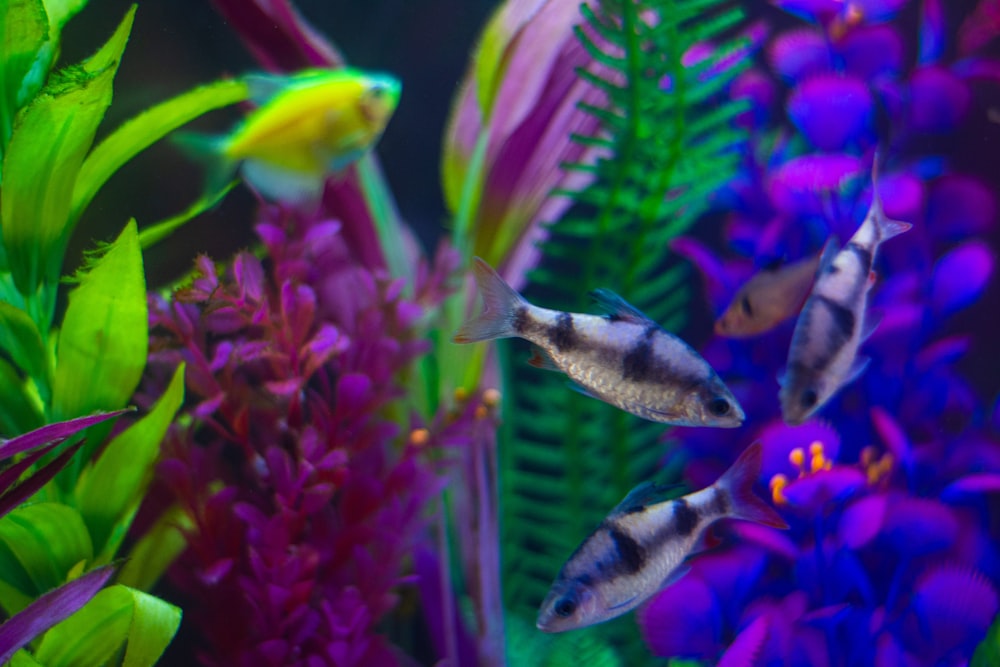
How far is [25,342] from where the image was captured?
1.50 metres

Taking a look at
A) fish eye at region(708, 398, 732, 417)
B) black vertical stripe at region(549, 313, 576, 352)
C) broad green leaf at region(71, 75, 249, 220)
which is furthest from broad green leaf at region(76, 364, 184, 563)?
fish eye at region(708, 398, 732, 417)

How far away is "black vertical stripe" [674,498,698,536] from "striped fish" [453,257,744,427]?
0.49 feet

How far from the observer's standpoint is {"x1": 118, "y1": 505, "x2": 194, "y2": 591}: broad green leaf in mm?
1632

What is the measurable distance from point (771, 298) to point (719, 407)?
45cm

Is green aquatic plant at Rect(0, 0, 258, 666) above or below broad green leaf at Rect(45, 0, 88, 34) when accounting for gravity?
below

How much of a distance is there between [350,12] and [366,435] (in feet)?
3.88

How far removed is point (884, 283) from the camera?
6.60ft

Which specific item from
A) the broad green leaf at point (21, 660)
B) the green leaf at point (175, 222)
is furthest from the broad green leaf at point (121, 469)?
the green leaf at point (175, 222)

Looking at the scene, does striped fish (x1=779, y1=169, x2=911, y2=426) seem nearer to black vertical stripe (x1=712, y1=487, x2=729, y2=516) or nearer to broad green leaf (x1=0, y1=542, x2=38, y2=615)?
black vertical stripe (x1=712, y1=487, x2=729, y2=516)

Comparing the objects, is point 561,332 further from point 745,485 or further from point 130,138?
point 130,138

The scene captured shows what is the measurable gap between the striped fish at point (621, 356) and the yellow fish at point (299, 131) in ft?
2.29

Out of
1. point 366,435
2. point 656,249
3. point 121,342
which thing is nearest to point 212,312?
point 121,342

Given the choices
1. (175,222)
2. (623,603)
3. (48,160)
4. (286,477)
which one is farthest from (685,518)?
(48,160)

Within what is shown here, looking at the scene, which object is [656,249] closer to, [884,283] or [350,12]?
[884,283]
